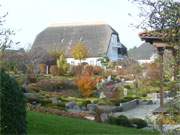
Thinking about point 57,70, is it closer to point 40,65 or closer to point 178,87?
point 40,65

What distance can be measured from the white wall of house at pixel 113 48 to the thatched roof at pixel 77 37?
0.99 metres

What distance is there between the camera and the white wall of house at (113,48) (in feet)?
244

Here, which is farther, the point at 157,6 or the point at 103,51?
the point at 103,51

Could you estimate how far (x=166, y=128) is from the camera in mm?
5895

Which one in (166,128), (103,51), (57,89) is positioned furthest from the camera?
(103,51)

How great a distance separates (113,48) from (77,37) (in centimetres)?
604

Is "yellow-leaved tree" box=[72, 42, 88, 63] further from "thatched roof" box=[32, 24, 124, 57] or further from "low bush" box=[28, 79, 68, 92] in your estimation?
"low bush" box=[28, 79, 68, 92]

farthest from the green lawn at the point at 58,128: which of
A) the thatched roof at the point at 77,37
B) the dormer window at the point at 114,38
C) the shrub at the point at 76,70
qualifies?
the dormer window at the point at 114,38

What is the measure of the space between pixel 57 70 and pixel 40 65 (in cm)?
205

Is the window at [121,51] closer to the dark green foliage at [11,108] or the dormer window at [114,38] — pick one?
the dormer window at [114,38]

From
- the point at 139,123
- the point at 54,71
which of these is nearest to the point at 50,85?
the point at 54,71

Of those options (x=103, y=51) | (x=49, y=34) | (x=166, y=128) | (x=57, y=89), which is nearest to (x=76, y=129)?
(x=166, y=128)

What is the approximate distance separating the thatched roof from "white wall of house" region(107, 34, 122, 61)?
99cm

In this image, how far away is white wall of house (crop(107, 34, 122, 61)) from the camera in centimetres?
7444
